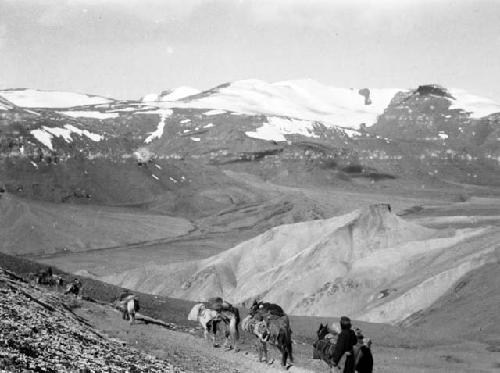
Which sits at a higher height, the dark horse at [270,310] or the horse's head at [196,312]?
the dark horse at [270,310]

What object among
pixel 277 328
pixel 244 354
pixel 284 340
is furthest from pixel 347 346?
pixel 244 354

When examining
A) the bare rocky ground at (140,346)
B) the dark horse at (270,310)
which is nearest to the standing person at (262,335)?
the dark horse at (270,310)

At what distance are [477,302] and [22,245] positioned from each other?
12852 cm

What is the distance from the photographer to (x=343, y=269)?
71562mm

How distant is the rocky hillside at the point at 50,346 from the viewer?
710 inches

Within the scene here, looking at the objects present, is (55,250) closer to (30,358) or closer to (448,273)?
(448,273)

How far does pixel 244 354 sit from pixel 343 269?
40.5 m

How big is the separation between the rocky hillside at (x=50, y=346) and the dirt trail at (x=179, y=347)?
2.20 metres

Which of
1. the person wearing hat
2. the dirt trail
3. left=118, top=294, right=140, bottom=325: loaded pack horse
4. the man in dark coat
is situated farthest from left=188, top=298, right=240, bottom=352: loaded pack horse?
the person wearing hat

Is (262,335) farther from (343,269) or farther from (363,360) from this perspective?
(343,269)

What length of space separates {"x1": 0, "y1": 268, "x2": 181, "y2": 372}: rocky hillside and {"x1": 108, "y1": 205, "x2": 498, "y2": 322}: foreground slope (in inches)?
1309

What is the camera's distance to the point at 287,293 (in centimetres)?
7019

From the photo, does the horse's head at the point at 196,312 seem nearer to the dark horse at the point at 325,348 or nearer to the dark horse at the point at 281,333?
the dark horse at the point at 281,333

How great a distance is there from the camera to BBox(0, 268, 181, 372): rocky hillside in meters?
18.0
